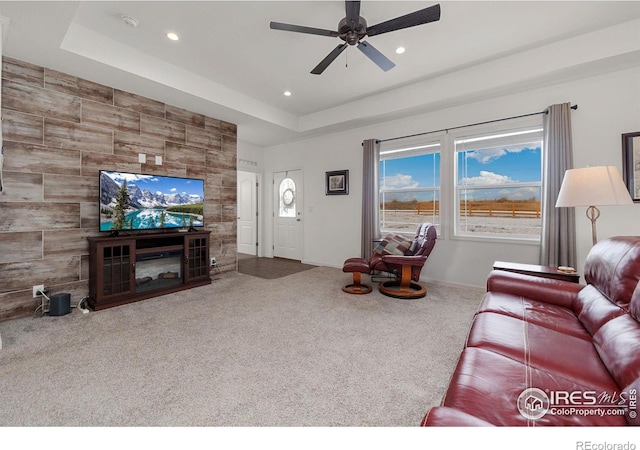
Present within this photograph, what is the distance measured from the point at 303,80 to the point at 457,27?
1957 mm

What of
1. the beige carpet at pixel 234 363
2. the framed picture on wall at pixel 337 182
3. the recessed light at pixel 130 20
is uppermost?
the recessed light at pixel 130 20

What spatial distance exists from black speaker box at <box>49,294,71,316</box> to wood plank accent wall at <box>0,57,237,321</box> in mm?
273

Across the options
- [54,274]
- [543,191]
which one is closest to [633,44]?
[543,191]

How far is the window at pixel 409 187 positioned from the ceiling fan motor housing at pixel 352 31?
2.40 m

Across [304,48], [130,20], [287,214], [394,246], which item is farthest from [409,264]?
[130,20]

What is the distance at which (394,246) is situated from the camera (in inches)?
157

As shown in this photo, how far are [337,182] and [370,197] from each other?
92 cm

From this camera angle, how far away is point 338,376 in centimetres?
186

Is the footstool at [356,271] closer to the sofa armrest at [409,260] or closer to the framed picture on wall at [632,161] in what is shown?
the sofa armrest at [409,260]

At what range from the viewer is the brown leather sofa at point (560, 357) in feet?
2.98

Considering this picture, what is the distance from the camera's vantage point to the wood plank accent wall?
9.32 ft

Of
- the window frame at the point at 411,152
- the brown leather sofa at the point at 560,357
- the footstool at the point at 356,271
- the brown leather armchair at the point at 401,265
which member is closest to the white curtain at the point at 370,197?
the window frame at the point at 411,152

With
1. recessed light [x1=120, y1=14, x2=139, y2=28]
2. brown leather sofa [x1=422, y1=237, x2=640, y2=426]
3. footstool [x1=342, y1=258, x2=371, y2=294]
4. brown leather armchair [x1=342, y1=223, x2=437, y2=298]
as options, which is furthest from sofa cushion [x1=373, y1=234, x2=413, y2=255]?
recessed light [x1=120, y1=14, x2=139, y2=28]

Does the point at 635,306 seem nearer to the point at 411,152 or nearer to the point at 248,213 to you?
the point at 411,152
